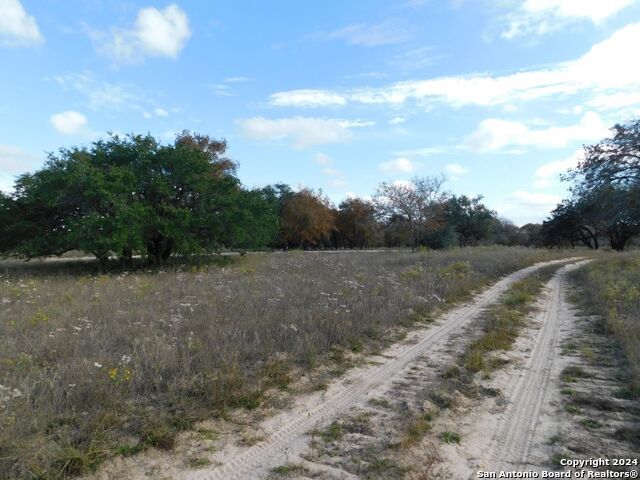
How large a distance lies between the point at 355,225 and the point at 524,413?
197ft

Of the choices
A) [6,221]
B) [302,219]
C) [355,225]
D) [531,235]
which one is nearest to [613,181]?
[6,221]

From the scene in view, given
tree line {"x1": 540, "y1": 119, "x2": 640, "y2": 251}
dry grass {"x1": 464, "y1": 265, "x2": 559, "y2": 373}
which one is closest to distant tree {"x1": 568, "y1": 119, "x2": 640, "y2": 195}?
tree line {"x1": 540, "y1": 119, "x2": 640, "y2": 251}

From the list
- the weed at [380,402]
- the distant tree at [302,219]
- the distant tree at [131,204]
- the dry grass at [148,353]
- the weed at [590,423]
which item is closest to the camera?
the dry grass at [148,353]

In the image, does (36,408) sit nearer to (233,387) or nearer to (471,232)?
(233,387)

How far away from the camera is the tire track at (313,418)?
3676 millimetres

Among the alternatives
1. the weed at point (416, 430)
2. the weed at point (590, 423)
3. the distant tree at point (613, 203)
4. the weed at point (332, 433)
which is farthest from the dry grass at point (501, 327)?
the distant tree at point (613, 203)

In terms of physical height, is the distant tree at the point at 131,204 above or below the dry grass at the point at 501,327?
above

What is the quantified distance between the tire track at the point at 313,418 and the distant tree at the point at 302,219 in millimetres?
45837

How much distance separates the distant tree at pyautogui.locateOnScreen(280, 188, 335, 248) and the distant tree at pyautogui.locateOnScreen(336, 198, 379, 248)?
754cm

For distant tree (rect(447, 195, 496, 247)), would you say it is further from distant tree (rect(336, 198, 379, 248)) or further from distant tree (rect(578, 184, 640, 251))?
distant tree (rect(578, 184, 640, 251))

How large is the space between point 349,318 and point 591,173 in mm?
20571

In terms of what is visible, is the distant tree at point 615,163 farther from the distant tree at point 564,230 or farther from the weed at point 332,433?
the distant tree at point 564,230

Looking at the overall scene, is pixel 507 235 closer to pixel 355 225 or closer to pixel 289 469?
pixel 355 225

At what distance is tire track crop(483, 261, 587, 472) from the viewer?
383cm
